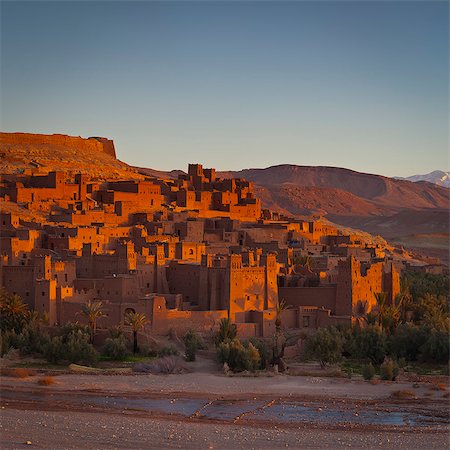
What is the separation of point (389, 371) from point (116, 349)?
26.3 feet

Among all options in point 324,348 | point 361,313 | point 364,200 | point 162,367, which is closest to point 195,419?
point 162,367

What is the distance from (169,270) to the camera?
3266cm

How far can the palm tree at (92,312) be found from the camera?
28430 mm

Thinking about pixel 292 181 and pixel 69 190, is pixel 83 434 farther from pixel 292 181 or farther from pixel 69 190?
pixel 292 181

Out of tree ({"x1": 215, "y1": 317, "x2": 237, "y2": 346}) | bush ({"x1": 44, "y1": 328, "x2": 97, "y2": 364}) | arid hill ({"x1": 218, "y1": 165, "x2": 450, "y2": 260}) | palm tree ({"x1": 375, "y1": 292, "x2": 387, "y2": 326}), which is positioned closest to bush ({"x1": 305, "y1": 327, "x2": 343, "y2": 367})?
tree ({"x1": 215, "y1": 317, "x2": 237, "y2": 346})

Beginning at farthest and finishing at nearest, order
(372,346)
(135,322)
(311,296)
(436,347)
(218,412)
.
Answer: (311,296) < (372,346) < (436,347) < (135,322) < (218,412)

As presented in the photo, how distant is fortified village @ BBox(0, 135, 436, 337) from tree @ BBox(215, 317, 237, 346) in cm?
58

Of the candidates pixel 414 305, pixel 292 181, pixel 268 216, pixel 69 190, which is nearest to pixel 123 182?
pixel 69 190

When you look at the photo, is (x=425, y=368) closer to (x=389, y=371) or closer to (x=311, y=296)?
(x=389, y=371)

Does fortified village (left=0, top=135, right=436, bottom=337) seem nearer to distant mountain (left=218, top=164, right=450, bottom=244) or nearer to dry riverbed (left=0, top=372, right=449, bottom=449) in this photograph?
dry riverbed (left=0, top=372, right=449, bottom=449)

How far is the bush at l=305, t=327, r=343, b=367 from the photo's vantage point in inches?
1127

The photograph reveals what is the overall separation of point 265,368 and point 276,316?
299 centimetres

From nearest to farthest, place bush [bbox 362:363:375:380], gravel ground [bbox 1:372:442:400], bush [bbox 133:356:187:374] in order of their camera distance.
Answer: gravel ground [bbox 1:372:442:400]
bush [bbox 362:363:375:380]
bush [bbox 133:356:187:374]

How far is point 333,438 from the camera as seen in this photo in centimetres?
2030
